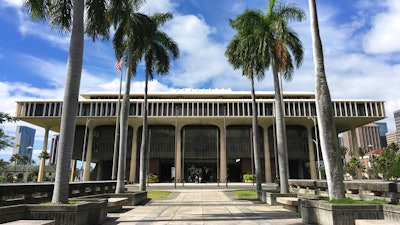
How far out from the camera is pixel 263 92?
71.2 m

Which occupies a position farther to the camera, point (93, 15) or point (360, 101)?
point (360, 101)

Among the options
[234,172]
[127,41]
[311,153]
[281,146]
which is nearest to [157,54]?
[127,41]

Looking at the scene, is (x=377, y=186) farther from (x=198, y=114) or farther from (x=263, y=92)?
(x=263, y=92)

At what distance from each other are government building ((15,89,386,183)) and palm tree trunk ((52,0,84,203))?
1909 inches

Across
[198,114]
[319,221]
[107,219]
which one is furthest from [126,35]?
[198,114]

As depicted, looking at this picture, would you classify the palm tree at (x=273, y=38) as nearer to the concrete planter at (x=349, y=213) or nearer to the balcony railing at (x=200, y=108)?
the concrete planter at (x=349, y=213)

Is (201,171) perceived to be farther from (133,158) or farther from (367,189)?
(367,189)

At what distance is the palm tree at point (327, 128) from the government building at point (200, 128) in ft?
155

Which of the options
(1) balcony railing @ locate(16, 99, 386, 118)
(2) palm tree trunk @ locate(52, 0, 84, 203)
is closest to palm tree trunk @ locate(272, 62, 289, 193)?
(2) palm tree trunk @ locate(52, 0, 84, 203)

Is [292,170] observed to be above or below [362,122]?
below

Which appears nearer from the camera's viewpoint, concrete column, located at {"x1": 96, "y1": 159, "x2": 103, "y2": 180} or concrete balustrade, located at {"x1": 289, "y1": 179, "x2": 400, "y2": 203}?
concrete balustrade, located at {"x1": 289, "y1": 179, "x2": 400, "y2": 203}

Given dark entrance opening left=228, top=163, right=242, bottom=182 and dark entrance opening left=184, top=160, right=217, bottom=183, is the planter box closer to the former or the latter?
dark entrance opening left=184, top=160, right=217, bottom=183

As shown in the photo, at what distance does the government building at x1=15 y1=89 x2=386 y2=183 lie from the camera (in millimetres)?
60875

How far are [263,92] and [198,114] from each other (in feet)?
62.0
